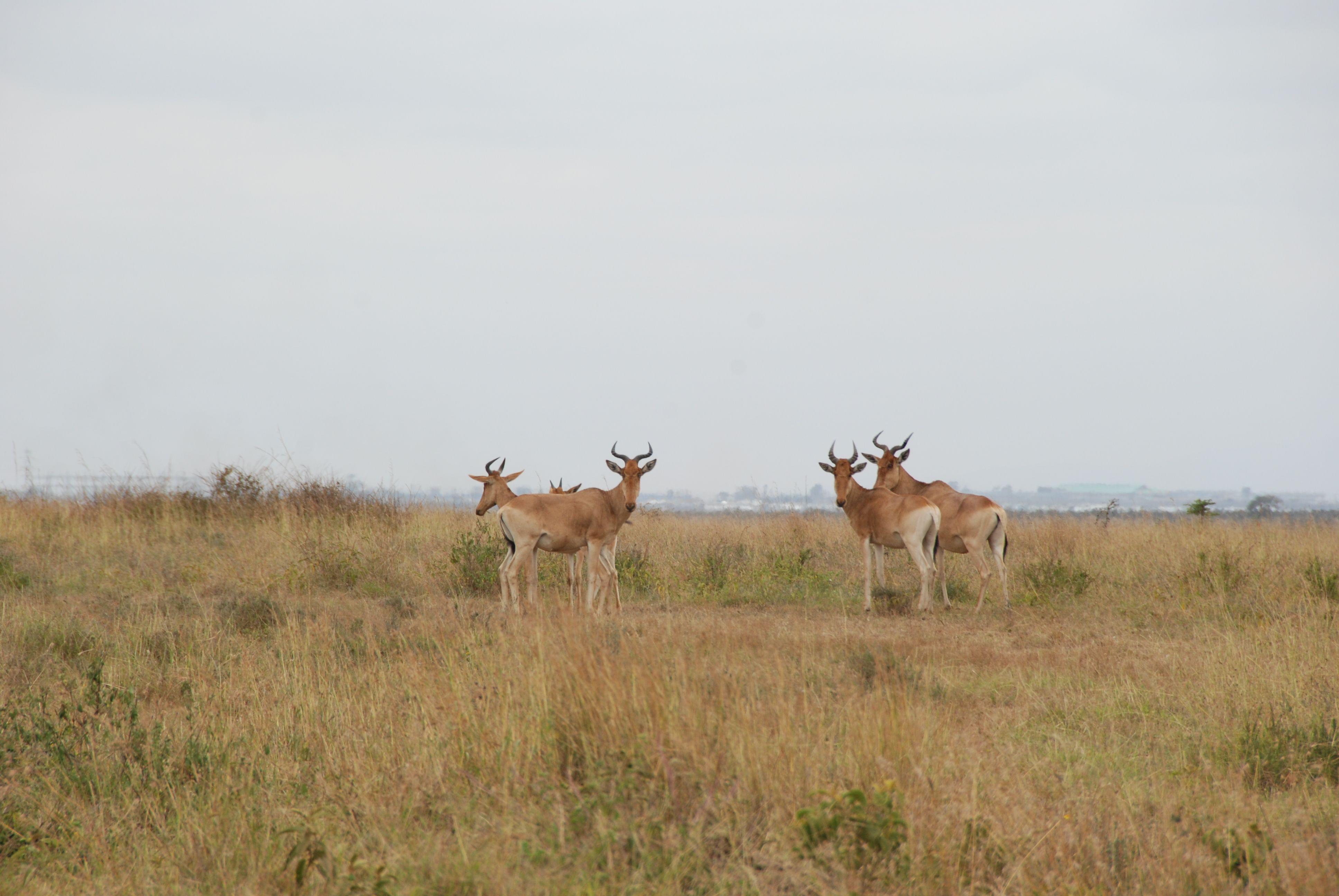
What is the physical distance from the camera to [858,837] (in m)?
4.19

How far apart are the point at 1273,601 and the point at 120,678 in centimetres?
1196

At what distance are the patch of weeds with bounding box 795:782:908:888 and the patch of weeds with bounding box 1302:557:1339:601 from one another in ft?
30.1

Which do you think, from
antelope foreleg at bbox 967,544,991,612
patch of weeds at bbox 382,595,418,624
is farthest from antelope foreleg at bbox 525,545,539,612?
antelope foreleg at bbox 967,544,991,612

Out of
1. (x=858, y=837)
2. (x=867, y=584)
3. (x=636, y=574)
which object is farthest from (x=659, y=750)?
(x=636, y=574)

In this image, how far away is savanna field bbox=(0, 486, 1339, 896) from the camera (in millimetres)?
4230

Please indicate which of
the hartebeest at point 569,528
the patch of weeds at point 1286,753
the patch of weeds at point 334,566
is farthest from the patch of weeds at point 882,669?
the patch of weeds at point 334,566

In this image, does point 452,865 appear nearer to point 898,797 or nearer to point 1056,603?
point 898,797

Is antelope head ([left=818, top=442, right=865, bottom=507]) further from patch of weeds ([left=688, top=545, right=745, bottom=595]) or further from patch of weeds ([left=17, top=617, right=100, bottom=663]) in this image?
patch of weeds ([left=17, top=617, right=100, bottom=663])

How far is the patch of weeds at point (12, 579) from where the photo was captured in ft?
40.8

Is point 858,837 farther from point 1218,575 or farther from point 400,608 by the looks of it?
point 1218,575

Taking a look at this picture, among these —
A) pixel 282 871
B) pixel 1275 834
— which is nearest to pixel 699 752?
pixel 282 871

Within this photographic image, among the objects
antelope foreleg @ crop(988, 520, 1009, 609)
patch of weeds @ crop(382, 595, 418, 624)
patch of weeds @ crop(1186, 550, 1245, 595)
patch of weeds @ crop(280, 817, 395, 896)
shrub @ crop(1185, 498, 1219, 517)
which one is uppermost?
shrub @ crop(1185, 498, 1219, 517)

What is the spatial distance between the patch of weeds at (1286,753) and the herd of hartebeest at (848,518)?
6.17 m

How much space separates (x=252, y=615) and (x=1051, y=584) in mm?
9752
